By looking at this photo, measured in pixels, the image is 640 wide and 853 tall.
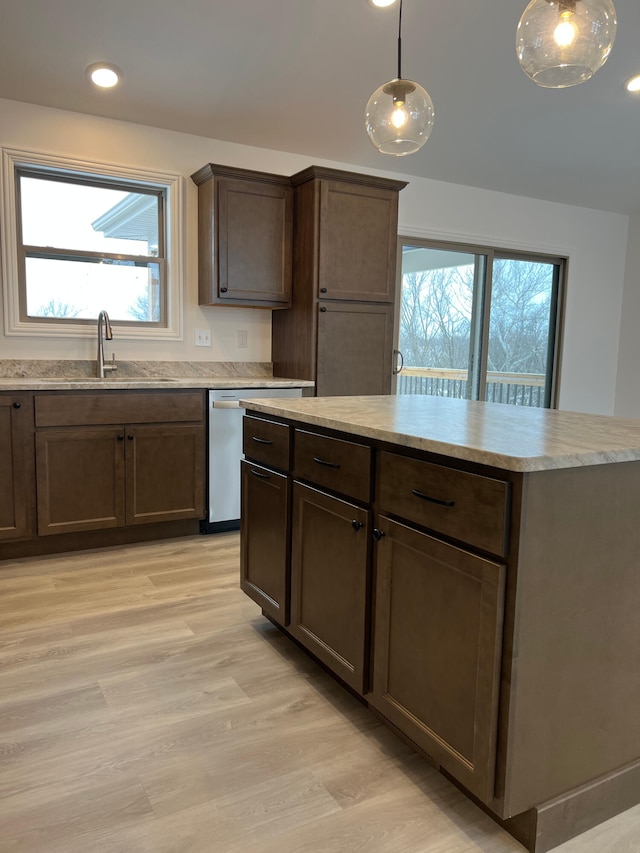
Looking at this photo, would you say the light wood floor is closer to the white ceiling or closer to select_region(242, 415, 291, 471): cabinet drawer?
select_region(242, 415, 291, 471): cabinet drawer

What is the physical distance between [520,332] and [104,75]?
3.94 m

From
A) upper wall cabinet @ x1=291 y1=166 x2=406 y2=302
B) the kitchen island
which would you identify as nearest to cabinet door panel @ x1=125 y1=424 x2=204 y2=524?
upper wall cabinet @ x1=291 y1=166 x2=406 y2=302

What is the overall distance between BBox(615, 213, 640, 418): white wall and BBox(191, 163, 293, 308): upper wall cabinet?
3829mm

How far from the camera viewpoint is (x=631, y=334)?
19.6 ft

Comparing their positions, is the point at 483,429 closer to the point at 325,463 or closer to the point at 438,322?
the point at 325,463

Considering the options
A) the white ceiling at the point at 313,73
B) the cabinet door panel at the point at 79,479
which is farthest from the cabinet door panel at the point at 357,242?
the cabinet door panel at the point at 79,479

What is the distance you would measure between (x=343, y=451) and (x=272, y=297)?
2.38 metres

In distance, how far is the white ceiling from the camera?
9.04 ft

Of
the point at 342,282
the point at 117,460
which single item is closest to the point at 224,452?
the point at 117,460

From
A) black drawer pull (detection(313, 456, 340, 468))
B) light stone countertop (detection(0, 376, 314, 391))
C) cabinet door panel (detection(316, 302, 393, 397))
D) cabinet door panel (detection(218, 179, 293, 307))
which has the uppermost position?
cabinet door panel (detection(218, 179, 293, 307))

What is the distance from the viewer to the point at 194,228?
12.8 feet

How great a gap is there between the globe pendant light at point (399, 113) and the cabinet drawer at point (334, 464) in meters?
1.06

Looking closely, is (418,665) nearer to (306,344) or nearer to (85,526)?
(85,526)

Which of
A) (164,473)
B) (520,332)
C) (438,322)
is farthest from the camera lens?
(520,332)
